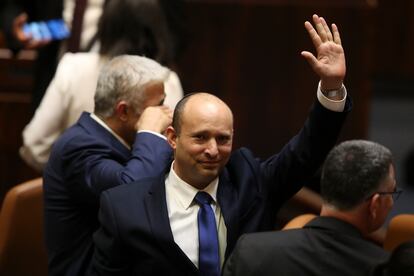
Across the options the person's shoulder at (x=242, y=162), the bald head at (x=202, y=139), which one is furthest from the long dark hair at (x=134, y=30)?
the bald head at (x=202, y=139)

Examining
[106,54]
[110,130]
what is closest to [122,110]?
[110,130]

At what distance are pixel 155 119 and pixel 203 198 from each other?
413mm

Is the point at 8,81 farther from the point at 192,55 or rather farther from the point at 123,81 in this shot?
the point at 123,81

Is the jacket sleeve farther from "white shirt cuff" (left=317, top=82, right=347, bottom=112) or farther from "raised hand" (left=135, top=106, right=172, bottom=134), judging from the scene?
"white shirt cuff" (left=317, top=82, right=347, bottom=112)

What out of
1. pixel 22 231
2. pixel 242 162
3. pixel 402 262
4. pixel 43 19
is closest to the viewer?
pixel 402 262

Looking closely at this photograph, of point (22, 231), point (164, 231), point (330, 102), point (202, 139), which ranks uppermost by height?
point (330, 102)

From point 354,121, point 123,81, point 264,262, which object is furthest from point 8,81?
point 264,262

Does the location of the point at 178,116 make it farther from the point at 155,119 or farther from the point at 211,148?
the point at 155,119

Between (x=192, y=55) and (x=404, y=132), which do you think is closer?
(x=192, y=55)

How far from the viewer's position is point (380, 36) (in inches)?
301

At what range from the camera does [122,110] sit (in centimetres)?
343

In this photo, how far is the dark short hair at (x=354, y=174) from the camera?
2.70 meters

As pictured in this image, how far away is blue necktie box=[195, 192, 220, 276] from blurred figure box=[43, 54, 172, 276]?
1.03 feet

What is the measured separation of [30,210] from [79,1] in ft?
4.58
